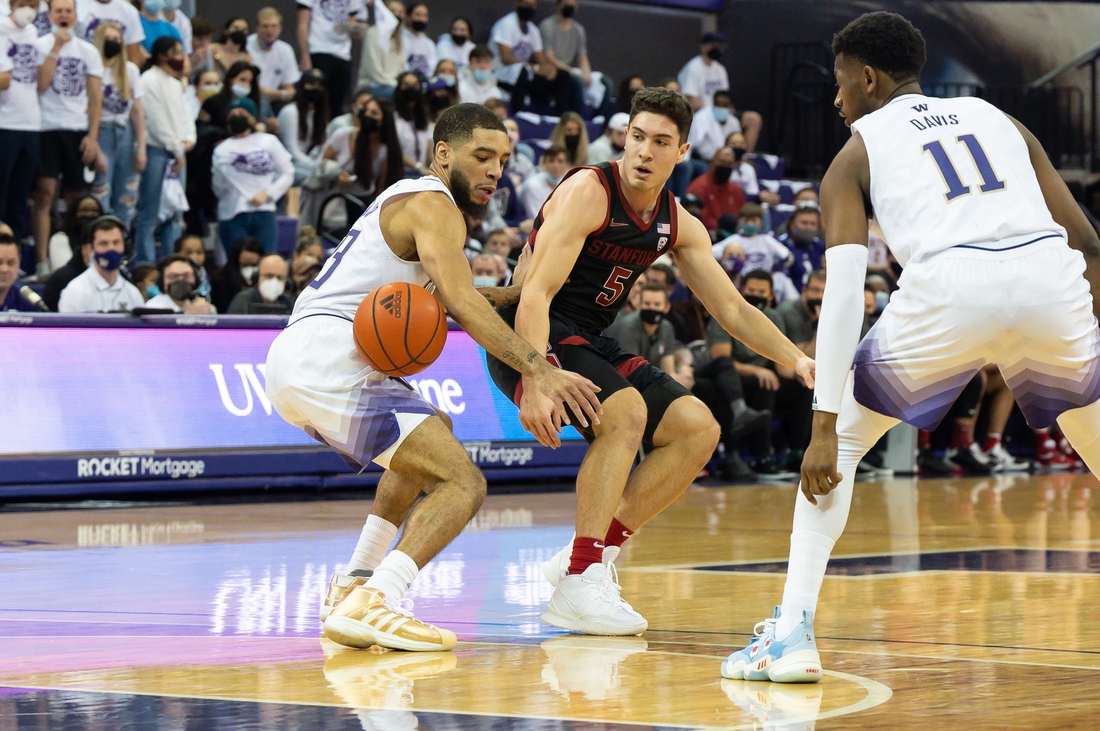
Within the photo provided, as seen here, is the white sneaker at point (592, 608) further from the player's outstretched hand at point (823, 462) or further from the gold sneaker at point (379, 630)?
the player's outstretched hand at point (823, 462)

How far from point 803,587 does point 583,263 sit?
6.71 feet

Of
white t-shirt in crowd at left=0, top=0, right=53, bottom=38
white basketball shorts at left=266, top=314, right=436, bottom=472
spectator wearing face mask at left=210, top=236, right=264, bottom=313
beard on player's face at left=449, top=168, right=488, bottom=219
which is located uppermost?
white t-shirt in crowd at left=0, top=0, right=53, bottom=38

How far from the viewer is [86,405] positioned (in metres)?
10.6

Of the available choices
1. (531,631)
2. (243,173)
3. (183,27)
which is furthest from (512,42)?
(531,631)

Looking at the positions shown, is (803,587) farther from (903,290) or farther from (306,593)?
(306,593)

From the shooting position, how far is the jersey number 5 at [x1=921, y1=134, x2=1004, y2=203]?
4265 millimetres

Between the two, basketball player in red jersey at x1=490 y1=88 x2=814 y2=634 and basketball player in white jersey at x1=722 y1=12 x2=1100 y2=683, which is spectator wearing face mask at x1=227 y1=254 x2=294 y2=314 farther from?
basketball player in white jersey at x1=722 y1=12 x2=1100 y2=683

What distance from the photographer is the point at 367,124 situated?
1381 centimetres

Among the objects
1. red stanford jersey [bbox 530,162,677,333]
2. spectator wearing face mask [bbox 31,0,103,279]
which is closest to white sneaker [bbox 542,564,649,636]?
red stanford jersey [bbox 530,162,677,333]

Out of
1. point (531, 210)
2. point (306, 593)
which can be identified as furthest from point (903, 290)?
point (531, 210)

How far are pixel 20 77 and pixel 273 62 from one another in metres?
3.66

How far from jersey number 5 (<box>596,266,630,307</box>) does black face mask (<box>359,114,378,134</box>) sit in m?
8.14

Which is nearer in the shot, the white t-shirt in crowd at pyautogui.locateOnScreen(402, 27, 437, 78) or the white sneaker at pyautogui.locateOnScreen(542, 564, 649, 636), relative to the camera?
the white sneaker at pyautogui.locateOnScreen(542, 564, 649, 636)

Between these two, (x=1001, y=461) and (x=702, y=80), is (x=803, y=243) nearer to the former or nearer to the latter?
(x=1001, y=461)
